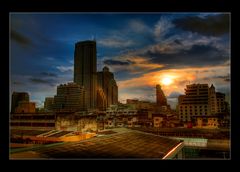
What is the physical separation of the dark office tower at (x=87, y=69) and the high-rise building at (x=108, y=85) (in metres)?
0.10

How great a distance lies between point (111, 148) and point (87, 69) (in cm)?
107

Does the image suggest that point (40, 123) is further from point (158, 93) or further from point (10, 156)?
point (158, 93)

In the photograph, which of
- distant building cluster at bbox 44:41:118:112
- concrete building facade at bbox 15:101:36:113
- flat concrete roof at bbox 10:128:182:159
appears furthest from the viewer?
distant building cluster at bbox 44:41:118:112

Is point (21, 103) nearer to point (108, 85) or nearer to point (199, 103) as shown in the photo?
point (108, 85)

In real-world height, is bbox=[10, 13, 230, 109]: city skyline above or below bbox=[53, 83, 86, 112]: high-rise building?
above

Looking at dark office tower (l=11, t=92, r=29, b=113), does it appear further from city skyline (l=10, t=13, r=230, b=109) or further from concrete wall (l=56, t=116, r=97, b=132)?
concrete wall (l=56, t=116, r=97, b=132)

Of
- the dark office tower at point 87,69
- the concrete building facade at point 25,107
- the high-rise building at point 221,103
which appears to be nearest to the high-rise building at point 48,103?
the concrete building facade at point 25,107

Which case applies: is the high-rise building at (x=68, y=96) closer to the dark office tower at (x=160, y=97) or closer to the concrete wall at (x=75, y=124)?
the concrete wall at (x=75, y=124)

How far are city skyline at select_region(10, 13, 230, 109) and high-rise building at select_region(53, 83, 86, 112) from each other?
0.08 meters

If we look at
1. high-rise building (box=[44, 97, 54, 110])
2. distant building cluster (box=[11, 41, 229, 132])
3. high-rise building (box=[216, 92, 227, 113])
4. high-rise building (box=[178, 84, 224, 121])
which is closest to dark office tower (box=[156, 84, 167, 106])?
distant building cluster (box=[11, 41, 229, 132])

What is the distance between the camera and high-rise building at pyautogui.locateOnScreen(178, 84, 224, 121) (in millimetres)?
3793
